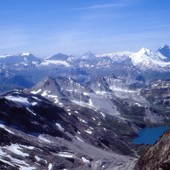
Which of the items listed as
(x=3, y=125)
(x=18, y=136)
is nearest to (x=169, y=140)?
(x=18, y=136)

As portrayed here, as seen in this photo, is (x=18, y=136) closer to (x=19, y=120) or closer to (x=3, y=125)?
(x=3, y=125)

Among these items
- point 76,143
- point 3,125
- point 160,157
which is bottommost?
point 76,143

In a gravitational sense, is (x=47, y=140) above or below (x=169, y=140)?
below

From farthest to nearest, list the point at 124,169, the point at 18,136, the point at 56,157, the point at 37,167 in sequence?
the point at 18,136 < the point at 56,157 < the point at 37,167 < the point at 124,169

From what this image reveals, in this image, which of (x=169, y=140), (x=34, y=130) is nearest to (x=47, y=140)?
(x=34, y=130)

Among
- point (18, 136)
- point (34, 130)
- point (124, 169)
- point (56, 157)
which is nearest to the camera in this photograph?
point (124, 169)

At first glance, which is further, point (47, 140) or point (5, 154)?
point (47, 140)
